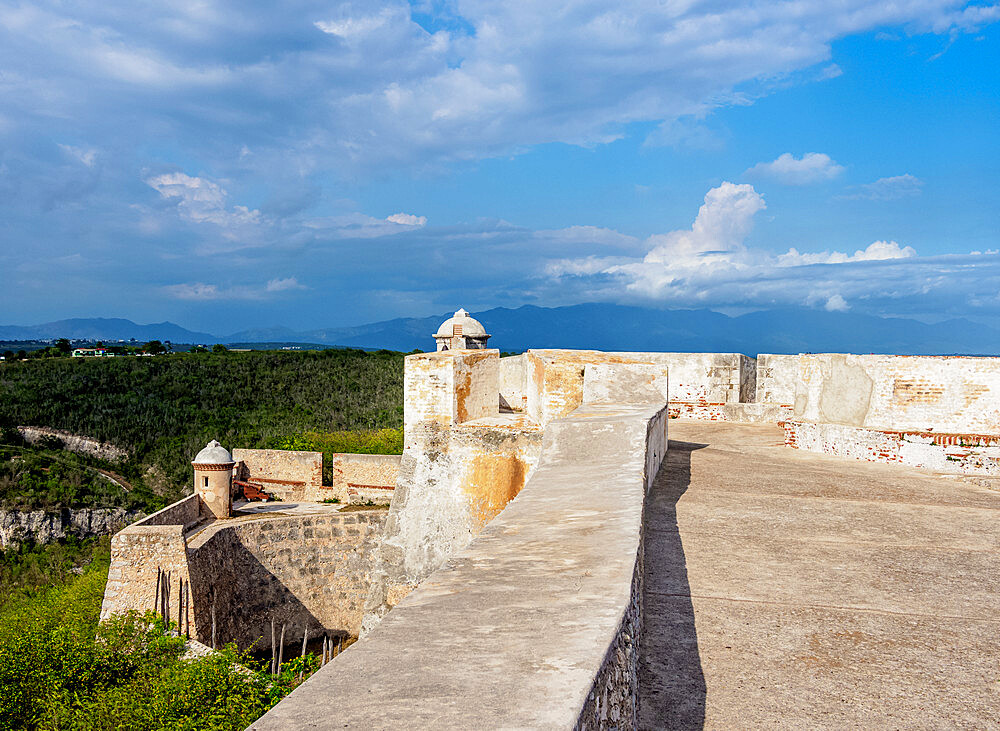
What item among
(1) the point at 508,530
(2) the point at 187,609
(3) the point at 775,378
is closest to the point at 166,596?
(2) the point at 187,609

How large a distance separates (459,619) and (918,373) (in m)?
6.50

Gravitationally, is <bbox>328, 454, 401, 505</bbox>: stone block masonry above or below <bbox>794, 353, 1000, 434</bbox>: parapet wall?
below

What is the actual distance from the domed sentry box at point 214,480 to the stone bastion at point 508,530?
0.63 feet

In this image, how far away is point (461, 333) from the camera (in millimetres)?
23828

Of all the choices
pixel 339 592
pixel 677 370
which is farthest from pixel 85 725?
pixel 677 370

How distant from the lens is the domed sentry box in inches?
717

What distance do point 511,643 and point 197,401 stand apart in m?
41.2

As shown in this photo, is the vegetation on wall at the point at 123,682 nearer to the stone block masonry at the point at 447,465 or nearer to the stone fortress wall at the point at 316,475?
the stone block masonry at the point at 447,465

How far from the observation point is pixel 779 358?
1176cm

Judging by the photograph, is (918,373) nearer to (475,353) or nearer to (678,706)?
(475,353)

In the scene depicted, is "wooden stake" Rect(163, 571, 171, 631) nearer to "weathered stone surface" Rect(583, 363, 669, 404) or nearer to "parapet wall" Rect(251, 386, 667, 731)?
"weathered stone surface" Rect(583, 363, 669, 404)

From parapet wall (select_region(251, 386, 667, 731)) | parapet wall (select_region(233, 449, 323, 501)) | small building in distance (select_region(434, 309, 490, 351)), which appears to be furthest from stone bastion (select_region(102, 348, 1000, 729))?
small building in distance (select_region(434, 309, 490, 351))

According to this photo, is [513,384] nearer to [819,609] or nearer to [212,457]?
[819,609]

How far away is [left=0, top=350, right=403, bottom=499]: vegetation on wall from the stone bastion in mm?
11369
